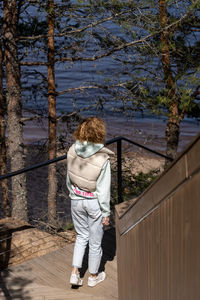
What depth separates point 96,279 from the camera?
4.16 meters

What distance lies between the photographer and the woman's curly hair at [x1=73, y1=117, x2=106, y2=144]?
11.5ft

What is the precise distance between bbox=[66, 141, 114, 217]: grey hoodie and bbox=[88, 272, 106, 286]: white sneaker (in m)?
0.71

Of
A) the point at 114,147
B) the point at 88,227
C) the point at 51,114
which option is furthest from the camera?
the point at 114,147

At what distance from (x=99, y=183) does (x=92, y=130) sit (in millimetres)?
445

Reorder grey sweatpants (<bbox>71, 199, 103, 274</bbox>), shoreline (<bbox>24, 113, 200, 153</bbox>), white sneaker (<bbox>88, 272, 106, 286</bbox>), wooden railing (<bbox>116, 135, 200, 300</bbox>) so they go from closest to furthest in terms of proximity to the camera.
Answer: wooden railing (<bbox>116, 135, 200, 300</bbox>) → grey sweatpants (<bbox>71, 199, 103, 274</bbox>) → white sneaker (<bbox>88, 272, 106, 286</bbox>) → shoreline (<bbox>24, 113, 200, 153</bbox>)

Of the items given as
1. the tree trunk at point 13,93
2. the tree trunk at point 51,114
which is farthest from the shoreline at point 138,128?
the tree trunk at point 13,93

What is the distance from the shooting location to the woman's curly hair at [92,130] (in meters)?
3.51

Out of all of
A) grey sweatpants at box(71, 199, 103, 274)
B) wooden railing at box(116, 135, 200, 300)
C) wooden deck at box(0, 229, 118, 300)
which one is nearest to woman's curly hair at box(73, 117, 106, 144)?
grey sweatpants at box(71, 199, 103, 274)

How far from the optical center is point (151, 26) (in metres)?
8.88

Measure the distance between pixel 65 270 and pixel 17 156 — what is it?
21.5 ft

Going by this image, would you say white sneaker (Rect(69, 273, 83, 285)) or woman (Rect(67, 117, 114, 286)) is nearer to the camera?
woman (Rect(67, 117, 114, 286))

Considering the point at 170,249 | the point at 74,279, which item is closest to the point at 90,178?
the point at 74,279

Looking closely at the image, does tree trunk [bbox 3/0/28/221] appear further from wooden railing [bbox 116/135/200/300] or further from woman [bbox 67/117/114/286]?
wooden railing [bbox 116/135/200/300]

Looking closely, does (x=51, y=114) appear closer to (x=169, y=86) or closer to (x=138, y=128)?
(x=169, y=86)
